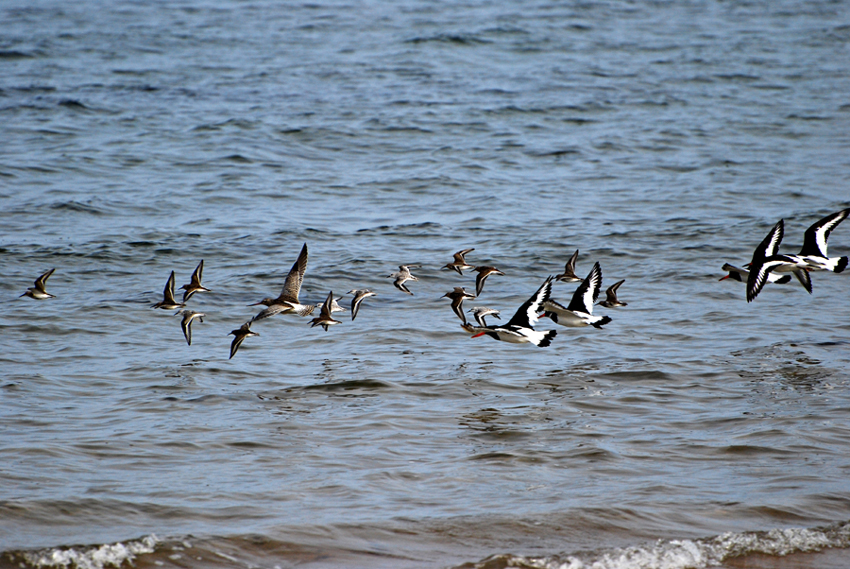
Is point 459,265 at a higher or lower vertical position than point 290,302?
lower

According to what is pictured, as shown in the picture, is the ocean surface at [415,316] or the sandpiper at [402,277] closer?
the ocean surface at [415,316]

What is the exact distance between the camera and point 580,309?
11.0 metres

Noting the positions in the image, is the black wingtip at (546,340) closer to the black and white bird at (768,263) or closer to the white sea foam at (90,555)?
the black and white bird at (768,263)

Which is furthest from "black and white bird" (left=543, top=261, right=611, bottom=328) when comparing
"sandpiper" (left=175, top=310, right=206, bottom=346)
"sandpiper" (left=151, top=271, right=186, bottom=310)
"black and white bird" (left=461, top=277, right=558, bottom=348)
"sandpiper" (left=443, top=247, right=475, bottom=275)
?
"sandpiper" (left=151, top=271, right=186, bottom=310)

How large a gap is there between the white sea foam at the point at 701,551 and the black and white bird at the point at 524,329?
3.74m

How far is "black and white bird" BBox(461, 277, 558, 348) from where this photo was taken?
33.4ft

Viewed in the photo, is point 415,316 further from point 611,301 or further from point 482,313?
point 611,301

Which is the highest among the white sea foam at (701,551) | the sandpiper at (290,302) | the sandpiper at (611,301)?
the sandpiper at (290,302)

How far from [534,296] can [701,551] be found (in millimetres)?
4051

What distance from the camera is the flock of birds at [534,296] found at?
10.3 m

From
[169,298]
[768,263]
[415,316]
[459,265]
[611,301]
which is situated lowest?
[415,316]

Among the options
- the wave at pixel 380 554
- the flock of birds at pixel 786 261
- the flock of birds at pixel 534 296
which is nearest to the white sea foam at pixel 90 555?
the wave at pixel 380 554

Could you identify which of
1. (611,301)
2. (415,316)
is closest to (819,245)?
(611,301)

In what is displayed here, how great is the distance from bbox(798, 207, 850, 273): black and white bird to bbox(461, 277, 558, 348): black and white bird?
346cm
